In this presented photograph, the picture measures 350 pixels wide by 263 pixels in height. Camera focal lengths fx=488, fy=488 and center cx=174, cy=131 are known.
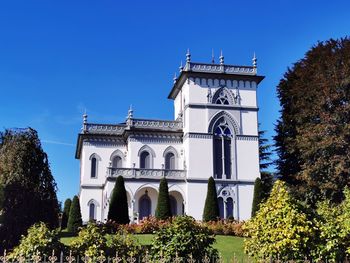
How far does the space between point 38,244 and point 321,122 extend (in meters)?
22.9

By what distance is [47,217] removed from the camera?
77.4ft

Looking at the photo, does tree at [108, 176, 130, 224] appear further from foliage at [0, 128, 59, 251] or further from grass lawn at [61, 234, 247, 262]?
foliage at [0, 128, 59, 251]

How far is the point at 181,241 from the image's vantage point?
576 inches

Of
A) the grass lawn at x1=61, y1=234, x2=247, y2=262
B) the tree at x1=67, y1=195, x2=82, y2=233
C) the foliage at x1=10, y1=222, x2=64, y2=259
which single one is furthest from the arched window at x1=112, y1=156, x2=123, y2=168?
the foliage at x1=10, y1=222, x2=64, y2=259

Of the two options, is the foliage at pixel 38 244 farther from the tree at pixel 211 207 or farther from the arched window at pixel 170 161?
the arched window at pixel 170 161

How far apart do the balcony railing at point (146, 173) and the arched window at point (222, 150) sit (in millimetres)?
2775

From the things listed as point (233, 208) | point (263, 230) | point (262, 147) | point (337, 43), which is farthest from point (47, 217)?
point (262, 147)

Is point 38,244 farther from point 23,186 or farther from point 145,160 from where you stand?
point 145,160

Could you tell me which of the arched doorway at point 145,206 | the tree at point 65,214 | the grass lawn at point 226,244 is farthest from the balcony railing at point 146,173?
the grass lawn at point 226,244

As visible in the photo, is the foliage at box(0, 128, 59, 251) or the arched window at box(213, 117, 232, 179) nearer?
the foliage at box(0, 128, 59, 251)

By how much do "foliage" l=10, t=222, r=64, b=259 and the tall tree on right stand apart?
66.8 ft

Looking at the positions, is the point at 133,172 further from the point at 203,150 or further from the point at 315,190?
the point at 315,190

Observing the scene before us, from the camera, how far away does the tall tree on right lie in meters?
30.5

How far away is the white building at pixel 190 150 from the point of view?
1444 inches
